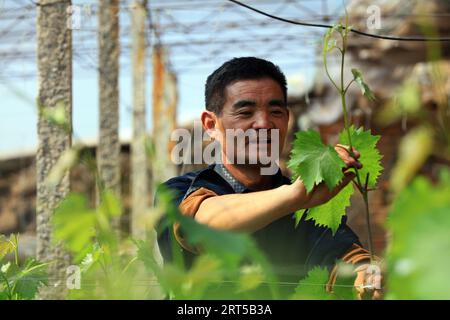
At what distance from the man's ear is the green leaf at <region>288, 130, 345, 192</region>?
74 cm

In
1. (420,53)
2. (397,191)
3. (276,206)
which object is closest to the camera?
(397,191)

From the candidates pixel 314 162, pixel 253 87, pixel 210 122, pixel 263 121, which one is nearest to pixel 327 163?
pixel 314 162

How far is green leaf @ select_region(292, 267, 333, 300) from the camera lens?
0.42m

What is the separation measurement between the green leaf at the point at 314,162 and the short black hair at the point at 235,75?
68 centimetres

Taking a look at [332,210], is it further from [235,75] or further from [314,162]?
[235,75]

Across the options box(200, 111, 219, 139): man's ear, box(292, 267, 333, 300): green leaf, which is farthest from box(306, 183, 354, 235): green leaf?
box(200, 111, 219, 139): man's ear

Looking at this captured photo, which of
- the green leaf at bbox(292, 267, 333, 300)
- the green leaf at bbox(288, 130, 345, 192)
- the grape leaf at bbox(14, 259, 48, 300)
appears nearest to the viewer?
the green leaf at bbox(292, 267, 333, 300)

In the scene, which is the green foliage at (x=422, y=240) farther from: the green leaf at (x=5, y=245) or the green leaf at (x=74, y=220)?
the green leaf at (x=5, y=245)

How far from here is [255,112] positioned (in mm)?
1155

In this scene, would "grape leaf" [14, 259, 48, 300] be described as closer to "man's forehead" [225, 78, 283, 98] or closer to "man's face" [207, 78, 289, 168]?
"man's face" [207, 78, 289, 168]

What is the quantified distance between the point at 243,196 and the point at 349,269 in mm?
209

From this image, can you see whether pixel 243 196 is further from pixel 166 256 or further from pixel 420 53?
pixel 420 53
